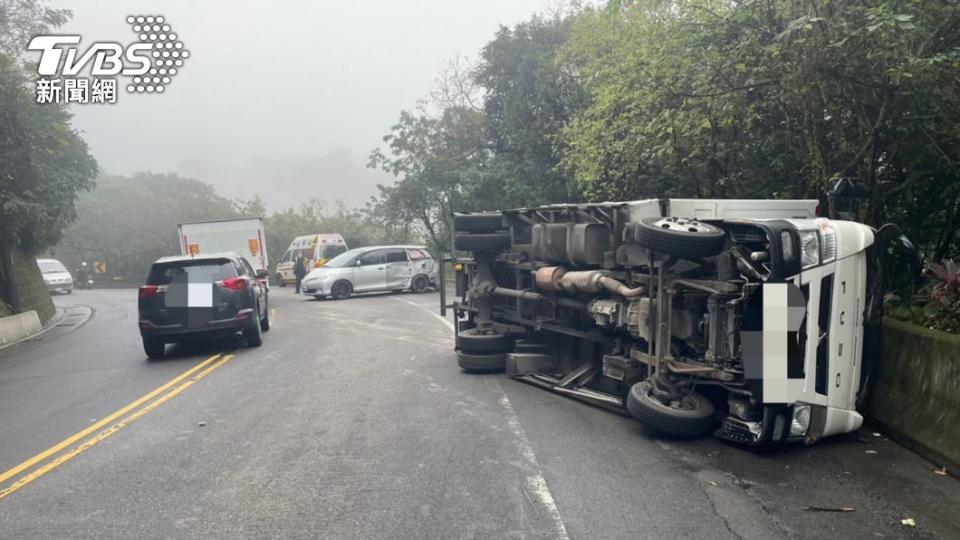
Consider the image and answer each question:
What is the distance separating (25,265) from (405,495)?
2582cm

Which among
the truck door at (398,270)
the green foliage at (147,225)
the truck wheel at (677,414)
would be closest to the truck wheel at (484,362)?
the truck wheel at (677,414)

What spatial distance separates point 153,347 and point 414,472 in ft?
28.2

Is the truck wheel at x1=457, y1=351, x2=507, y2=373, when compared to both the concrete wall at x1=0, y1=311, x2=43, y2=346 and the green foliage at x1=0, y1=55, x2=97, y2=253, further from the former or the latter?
the green foliage at x1=0, y1=55, x2=97, y2=253

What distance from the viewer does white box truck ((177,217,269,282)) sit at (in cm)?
2430

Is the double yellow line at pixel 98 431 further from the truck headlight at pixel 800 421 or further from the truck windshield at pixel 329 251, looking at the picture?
the truck windshield at pixel 329 251

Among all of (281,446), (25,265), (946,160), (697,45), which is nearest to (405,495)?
(281,446)

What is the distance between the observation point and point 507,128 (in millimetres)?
28344

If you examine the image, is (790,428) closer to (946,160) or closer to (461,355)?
(946,160)

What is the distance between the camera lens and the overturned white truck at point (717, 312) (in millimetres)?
6008

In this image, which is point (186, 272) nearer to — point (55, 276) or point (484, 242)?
point (484, 242)

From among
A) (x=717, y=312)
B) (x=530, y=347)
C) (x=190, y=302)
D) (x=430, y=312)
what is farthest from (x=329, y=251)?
(x=717, y=312)

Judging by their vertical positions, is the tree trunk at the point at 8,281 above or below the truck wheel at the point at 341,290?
above

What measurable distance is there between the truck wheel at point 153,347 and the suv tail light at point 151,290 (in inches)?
28.1

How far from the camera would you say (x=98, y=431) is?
7555 millimetres
